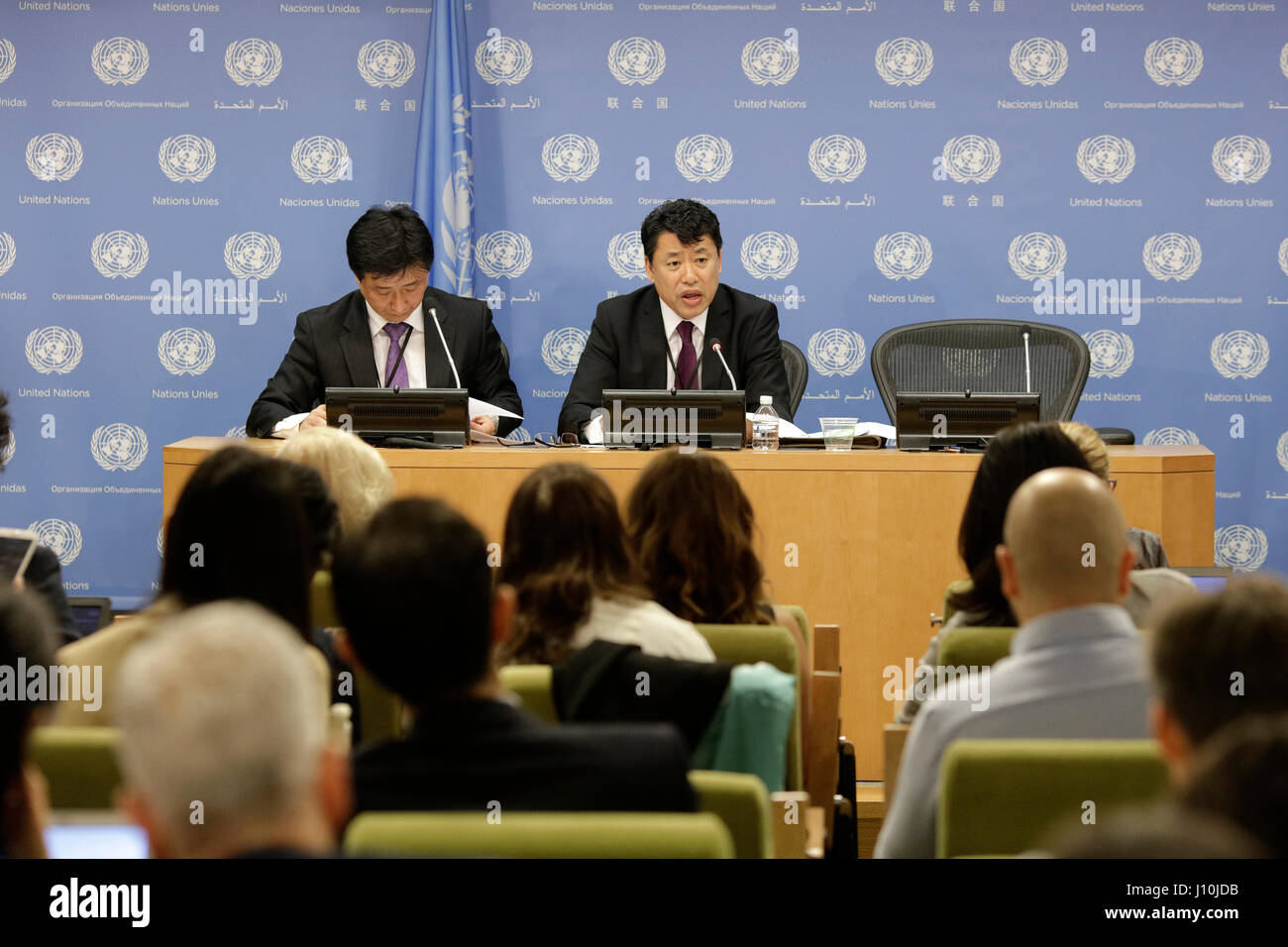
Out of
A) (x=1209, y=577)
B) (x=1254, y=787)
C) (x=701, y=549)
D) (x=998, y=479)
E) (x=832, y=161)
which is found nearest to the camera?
(x=1254, y=787)

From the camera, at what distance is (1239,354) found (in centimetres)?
611

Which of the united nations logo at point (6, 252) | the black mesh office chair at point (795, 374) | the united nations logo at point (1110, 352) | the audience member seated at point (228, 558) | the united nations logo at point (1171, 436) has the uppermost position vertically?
the united nations logo at point (6, 252)

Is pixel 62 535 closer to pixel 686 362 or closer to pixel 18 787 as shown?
pixel 686 362

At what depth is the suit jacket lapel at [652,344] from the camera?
17.0 feet

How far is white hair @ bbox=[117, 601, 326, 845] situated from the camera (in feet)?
3.30

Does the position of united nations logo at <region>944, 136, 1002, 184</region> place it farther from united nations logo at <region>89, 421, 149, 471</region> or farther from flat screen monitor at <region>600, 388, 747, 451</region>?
united nations logo at <region>89, 421, 149, 471</region>

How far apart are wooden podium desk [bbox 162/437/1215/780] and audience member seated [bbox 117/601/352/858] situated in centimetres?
284

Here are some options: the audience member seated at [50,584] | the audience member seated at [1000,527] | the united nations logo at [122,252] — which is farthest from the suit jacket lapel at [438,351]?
the audience member seated at [1000,527]

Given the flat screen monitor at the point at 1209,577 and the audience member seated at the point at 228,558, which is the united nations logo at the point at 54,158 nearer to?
the audience member seated at the point at 228,558

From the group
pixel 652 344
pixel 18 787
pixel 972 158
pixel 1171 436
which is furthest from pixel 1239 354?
pixel 18 787

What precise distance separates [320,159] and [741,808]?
5.32 metres

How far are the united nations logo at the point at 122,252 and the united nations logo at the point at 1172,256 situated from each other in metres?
4.63
